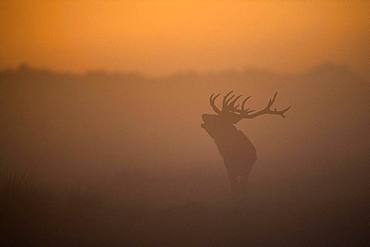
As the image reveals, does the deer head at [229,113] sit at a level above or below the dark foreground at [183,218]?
above

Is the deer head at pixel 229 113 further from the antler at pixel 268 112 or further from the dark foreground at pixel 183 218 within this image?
the dark foreground at pixel 183 218

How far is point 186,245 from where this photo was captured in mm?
1990

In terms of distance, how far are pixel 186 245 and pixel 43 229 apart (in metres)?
0.74

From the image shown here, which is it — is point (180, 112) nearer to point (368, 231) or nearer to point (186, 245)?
point (186, 245)

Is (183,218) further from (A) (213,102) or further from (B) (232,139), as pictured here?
(A) (213,102)

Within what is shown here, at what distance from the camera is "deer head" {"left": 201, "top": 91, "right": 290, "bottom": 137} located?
2035mm

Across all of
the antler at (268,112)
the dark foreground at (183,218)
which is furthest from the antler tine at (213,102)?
the dark foreground at (183,218)

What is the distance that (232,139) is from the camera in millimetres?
2039

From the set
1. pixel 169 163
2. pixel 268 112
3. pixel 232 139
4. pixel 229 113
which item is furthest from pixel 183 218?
pixel 268 112

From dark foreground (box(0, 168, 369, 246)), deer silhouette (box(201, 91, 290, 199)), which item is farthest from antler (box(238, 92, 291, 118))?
dark foreground (box(0, 168, 369, 246))

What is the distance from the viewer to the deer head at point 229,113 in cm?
204

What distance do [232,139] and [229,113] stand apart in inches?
5.4

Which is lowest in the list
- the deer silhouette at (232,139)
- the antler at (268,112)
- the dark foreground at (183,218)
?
the dark foreground at (183,218)

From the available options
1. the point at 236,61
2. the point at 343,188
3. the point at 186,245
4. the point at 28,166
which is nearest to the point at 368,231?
the point at 343,188
